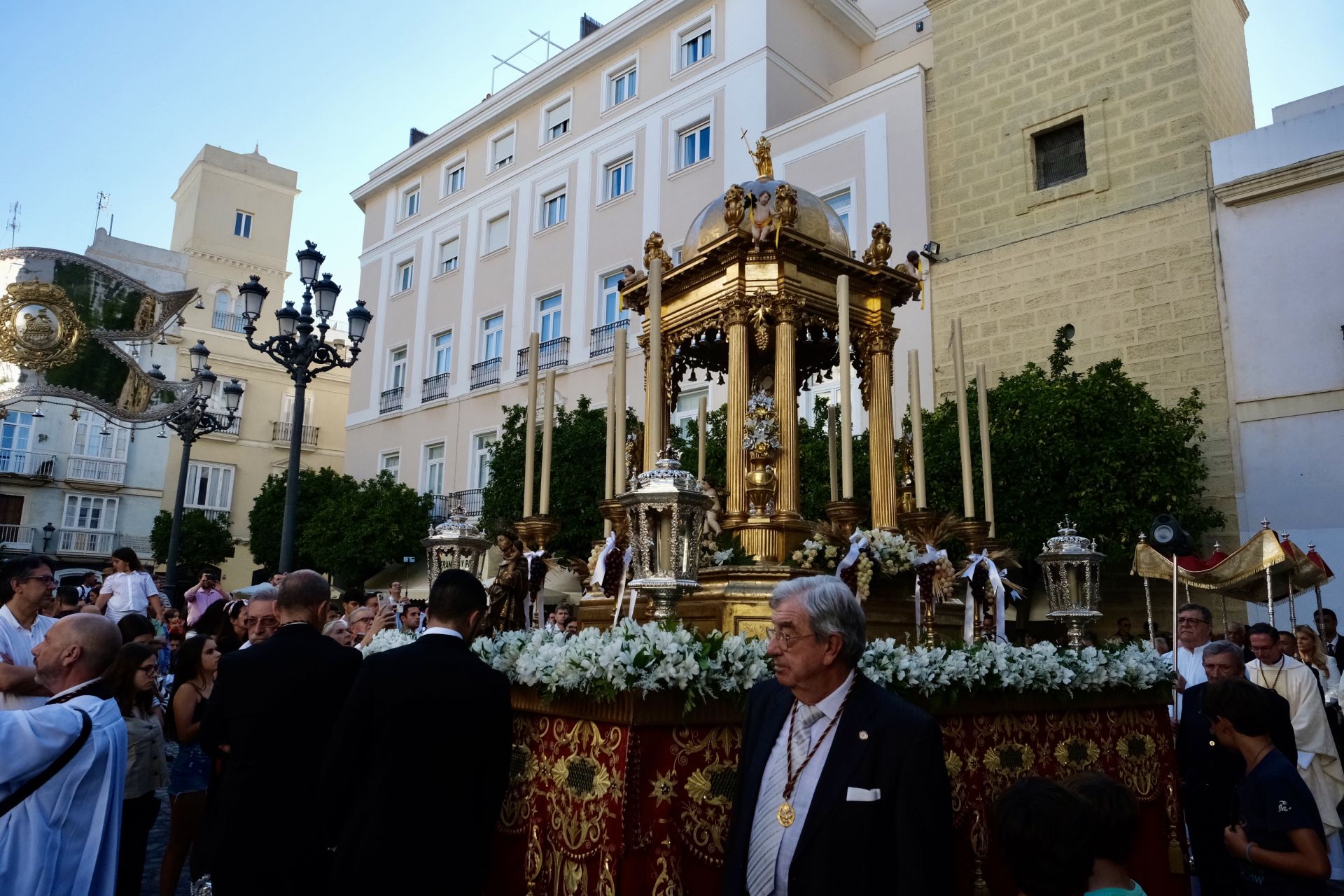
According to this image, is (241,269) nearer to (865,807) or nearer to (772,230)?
(772,230)

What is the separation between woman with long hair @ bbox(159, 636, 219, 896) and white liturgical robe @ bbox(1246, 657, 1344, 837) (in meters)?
6.33

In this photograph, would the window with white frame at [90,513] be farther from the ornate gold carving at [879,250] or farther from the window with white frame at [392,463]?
the ornate gold carving at [879,250]

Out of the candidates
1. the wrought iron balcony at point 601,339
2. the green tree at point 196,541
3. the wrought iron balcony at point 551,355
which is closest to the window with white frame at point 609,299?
the wrought iron balcony at point 601,339

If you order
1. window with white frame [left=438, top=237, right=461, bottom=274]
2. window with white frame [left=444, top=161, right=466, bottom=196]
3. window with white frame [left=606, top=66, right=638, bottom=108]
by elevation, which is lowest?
window with white frame [left=438, top=237, right=461, bottom=274]

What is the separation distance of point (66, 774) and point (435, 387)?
2560 cm

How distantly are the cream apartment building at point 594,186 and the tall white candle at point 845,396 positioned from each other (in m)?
12.4

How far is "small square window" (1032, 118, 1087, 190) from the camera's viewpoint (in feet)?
59.5

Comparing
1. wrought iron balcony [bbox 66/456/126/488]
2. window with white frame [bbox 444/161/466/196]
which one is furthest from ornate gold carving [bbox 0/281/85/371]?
wrought iron balcony [bbox 66/456/126/488]

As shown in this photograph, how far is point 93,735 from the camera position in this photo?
9.57ft

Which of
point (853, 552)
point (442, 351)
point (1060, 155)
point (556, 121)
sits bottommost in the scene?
point (853, 552)

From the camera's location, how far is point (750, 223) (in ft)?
20.2

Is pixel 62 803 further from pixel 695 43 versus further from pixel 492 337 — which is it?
pixel 492 337

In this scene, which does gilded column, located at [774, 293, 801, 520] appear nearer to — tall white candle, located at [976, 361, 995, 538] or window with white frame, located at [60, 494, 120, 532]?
tall white candle, located at [976, 361, 995, 538]

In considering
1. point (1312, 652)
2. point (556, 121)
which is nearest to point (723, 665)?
point (1312, 652)
